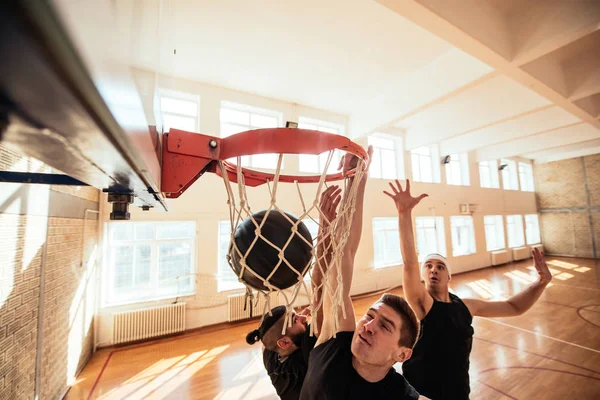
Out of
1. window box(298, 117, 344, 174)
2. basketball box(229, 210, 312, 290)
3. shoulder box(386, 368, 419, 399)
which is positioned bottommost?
shoulder box(386, 368, 419, 399)

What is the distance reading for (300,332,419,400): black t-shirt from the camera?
1.24m

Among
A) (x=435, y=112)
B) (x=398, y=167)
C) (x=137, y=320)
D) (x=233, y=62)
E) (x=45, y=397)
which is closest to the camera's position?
(x=45, y=397)

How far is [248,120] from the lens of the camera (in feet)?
19.8

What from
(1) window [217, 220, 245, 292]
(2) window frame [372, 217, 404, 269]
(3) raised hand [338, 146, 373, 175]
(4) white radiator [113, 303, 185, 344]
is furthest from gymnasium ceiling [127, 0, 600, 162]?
(4) white radiator [113, 303, 185, 344]

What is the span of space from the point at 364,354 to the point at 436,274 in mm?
1200

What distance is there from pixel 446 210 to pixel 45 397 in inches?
401

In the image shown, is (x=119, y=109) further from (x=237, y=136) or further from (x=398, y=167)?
(x=398, y=167)

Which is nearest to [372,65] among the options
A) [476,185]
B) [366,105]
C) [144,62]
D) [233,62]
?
[366,105]

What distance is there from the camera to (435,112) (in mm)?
6742

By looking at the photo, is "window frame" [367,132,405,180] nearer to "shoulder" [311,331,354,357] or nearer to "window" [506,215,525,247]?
"shoulder" [311,331,354,357]

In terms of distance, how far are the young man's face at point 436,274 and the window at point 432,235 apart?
23.0ft

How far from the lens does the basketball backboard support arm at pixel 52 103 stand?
17cm

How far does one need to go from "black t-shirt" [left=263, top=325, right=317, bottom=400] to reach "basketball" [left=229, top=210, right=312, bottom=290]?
25.2 inches

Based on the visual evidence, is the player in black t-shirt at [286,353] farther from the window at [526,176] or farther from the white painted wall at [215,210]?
the window at [526,176]
